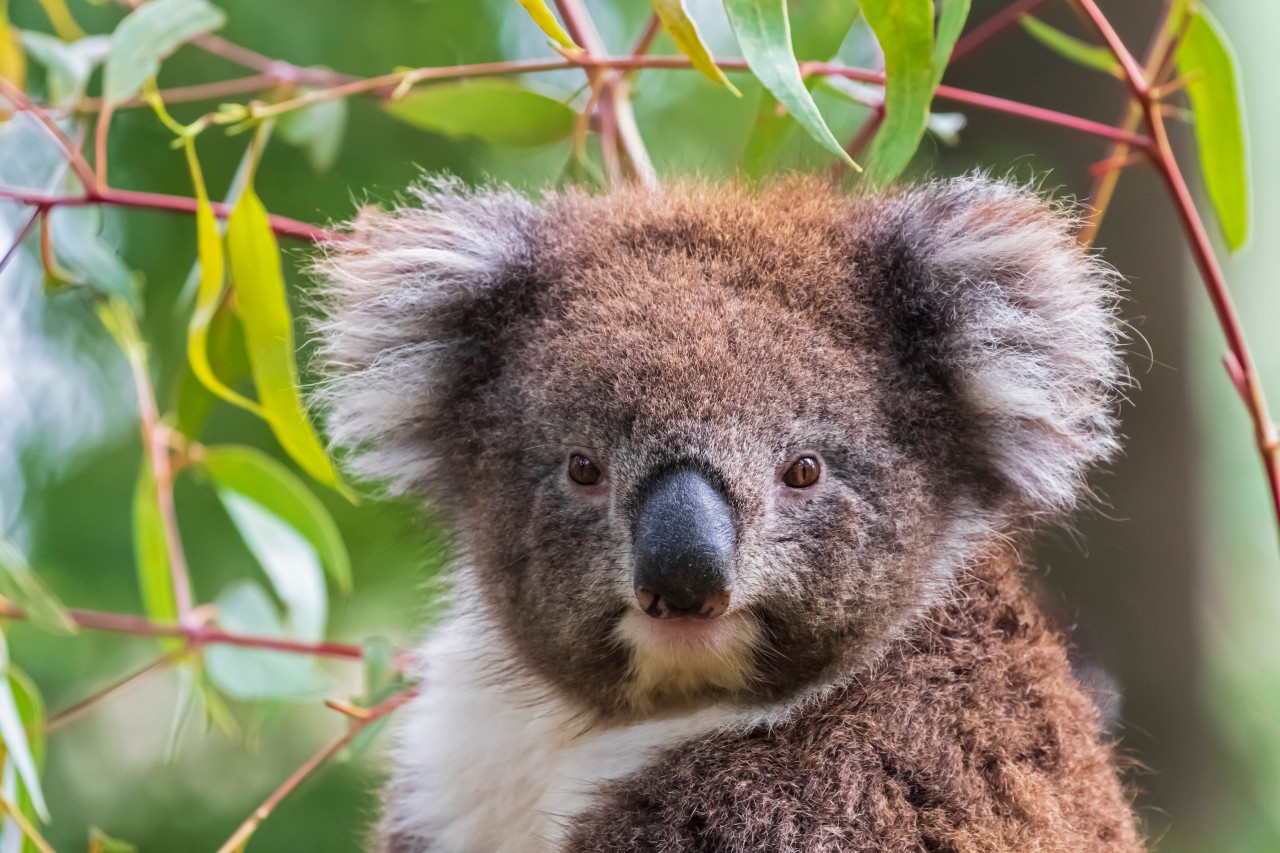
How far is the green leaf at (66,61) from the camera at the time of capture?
7.29 feet

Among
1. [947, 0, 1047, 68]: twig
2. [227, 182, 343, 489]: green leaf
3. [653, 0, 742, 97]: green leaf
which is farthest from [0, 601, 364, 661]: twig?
[947, 0, 1047, 68]: twig

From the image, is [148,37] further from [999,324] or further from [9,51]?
[999,324]

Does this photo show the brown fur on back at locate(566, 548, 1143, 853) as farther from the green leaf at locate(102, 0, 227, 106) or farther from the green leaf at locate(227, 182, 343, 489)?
the green leaf at locate(102, 0, 227, 106)

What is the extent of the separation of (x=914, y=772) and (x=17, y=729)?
4.19 ft

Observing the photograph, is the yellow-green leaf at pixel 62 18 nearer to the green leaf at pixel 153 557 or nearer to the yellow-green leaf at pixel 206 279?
the yellow-green leaf at pixel 206 279

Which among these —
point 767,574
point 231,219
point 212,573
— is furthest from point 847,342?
point 212,573

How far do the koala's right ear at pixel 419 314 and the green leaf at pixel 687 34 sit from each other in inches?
28.4

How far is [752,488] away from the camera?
1.63 m

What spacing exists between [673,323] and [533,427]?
0.91 ft

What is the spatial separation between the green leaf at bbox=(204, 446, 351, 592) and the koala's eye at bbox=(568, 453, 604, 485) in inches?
30.8

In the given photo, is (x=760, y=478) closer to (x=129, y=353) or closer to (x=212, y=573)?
(x=129, y=353)

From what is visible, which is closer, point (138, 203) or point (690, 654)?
point (690, 654)

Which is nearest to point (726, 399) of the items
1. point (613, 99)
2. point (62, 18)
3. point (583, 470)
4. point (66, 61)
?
point (583, 470)

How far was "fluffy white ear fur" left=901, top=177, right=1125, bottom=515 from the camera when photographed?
5.90ft
